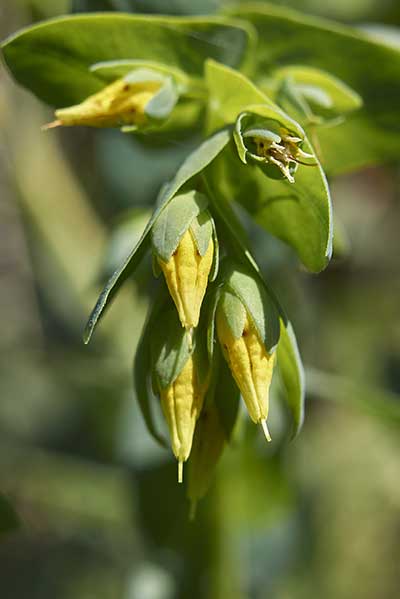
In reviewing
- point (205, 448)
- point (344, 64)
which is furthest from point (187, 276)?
point (344, 64)

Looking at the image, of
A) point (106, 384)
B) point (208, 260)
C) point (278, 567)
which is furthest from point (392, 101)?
point (278, 567)

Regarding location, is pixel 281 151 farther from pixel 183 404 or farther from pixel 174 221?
pixel 183 404

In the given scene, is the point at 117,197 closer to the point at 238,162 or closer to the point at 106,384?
the point at 106,384

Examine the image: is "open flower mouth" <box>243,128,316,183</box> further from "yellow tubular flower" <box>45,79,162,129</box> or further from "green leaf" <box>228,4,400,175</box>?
"green leaf" <box>228,4,400,175</box>

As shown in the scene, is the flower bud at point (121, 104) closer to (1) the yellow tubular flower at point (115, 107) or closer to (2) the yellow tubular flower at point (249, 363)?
(1) the yellow tubular flower at point (115, 107)

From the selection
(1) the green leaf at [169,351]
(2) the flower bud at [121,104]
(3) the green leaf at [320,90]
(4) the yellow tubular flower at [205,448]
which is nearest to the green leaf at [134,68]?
(2) the flower bud at [121,104]

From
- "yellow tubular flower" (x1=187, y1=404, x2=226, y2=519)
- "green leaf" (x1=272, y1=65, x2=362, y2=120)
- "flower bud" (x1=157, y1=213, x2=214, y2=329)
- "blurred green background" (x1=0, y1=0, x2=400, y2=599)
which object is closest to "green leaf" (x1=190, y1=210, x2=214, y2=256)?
"flower bud" (x1=157, y1=213, x2=214, y2=329)
